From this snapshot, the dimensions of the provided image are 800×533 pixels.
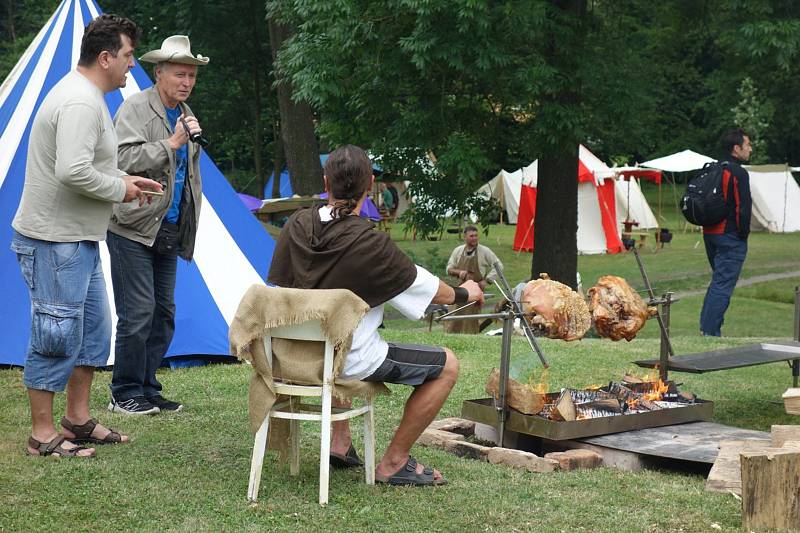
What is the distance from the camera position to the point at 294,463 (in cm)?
499

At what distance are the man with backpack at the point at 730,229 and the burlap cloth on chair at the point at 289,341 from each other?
22.2 feet

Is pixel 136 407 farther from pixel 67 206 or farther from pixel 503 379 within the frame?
pixel 503 379

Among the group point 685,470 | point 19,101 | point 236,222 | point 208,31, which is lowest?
point 685,470

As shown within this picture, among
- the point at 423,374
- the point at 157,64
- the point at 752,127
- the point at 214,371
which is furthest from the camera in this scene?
the point at 752,127

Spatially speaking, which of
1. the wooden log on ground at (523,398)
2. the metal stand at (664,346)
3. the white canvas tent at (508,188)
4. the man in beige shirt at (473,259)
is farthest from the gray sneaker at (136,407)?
the white canvas tent at (508,188)

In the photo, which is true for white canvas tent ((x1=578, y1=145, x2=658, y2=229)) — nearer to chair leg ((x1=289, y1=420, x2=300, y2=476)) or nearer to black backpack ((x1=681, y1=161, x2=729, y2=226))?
black backpack ((x1=681, y1=161, x2=729, y2=226))

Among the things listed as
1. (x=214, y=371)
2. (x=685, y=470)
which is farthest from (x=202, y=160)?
(x=685, y=470)

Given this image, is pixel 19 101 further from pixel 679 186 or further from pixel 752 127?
pixel 679 186

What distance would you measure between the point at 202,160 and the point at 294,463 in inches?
179

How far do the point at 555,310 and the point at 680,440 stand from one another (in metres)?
0.97

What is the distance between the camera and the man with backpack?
10.3 metres

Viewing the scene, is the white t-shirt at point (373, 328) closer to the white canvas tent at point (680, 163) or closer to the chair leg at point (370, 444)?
the chair leg at point (370, 444)

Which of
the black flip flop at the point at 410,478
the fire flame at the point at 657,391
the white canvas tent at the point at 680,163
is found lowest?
the black flip flop at the point at 410,478

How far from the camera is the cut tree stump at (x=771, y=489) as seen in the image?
13.8 feet
